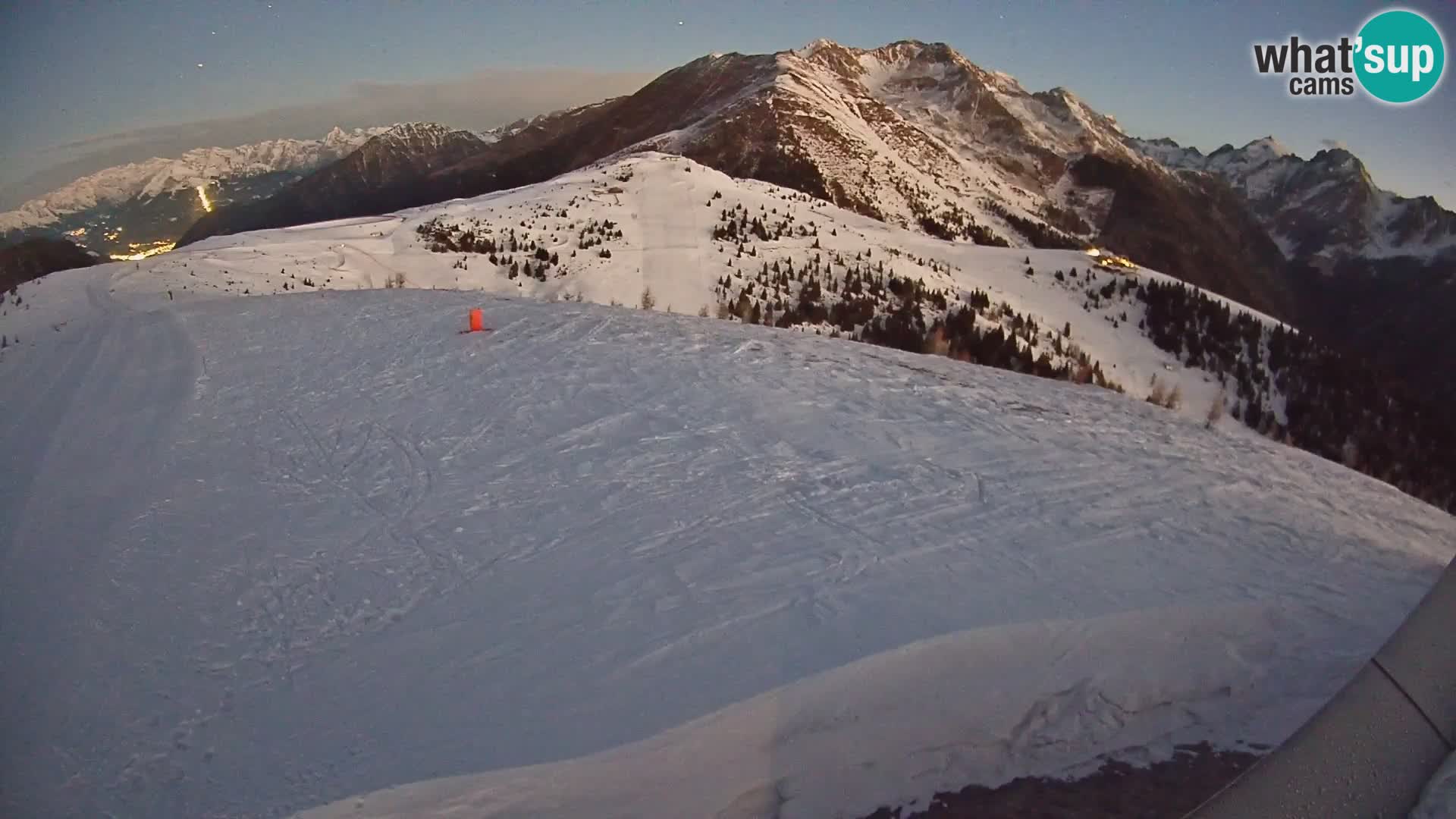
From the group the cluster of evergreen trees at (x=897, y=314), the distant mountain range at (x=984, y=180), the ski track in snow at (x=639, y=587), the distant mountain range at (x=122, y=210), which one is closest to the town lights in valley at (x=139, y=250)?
the distant mountain range at (x=122, y=210)

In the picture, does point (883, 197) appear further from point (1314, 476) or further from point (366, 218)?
point (1314, 476)

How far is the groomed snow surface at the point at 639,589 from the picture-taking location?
342 cm

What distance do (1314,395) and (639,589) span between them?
18.5 meters

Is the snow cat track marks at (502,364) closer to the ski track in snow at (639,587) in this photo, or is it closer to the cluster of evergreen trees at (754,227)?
the ski track in snow at (639,587)

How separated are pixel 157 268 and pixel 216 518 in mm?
11269

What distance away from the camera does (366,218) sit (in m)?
26.2

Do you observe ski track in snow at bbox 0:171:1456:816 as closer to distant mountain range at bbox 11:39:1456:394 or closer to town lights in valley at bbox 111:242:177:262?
town lights in valley at bbox 111:242:177:262

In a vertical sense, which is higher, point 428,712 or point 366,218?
point 366,218

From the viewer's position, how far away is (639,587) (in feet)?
14.9

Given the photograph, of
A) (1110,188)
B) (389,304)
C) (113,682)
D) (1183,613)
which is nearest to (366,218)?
(389,304)

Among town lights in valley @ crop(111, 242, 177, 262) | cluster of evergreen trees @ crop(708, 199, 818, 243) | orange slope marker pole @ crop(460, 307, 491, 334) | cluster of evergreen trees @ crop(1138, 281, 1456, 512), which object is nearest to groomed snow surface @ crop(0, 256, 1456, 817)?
town lights in valley @ crop(111, 242, 177, 262)

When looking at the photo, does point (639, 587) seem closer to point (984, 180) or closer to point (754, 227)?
point (754, 227)

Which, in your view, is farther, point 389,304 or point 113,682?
point 389,304

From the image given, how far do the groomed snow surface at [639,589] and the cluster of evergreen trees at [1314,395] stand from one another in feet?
20.9
